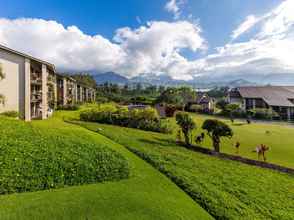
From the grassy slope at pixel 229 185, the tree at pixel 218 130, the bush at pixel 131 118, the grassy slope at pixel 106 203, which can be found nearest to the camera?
the grassy slope at pixel 106 203

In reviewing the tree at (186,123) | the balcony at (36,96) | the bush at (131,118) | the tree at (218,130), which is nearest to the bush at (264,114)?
the bush at (131,118)

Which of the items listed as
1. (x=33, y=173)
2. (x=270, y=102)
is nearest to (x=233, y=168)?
(x=33, y=173)

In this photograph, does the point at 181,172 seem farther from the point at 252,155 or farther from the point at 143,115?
the point at 143,115

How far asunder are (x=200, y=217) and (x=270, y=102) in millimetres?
39312

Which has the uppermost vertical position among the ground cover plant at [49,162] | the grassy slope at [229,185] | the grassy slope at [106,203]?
the ground cover plant at [49,162]

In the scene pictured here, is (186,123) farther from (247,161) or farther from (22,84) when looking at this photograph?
(22,84)

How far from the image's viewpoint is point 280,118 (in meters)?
32.4

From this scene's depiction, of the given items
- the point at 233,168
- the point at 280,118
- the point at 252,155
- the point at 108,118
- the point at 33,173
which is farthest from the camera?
the point at 280,118

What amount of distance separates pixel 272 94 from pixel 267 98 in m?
3.24

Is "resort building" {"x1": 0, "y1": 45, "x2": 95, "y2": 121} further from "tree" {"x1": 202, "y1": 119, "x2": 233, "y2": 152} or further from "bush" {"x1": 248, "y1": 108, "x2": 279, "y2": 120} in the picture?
"bush" {"x1": 248, "y1": 108, "x2": 279, "y2": 120}

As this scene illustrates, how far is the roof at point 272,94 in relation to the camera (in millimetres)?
36362

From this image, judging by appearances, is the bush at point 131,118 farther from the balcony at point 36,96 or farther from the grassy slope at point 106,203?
the grassy slope at point 106,203

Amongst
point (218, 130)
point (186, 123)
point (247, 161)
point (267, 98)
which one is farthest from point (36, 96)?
point (267, 98)

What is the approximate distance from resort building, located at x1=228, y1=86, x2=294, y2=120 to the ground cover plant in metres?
36.6
